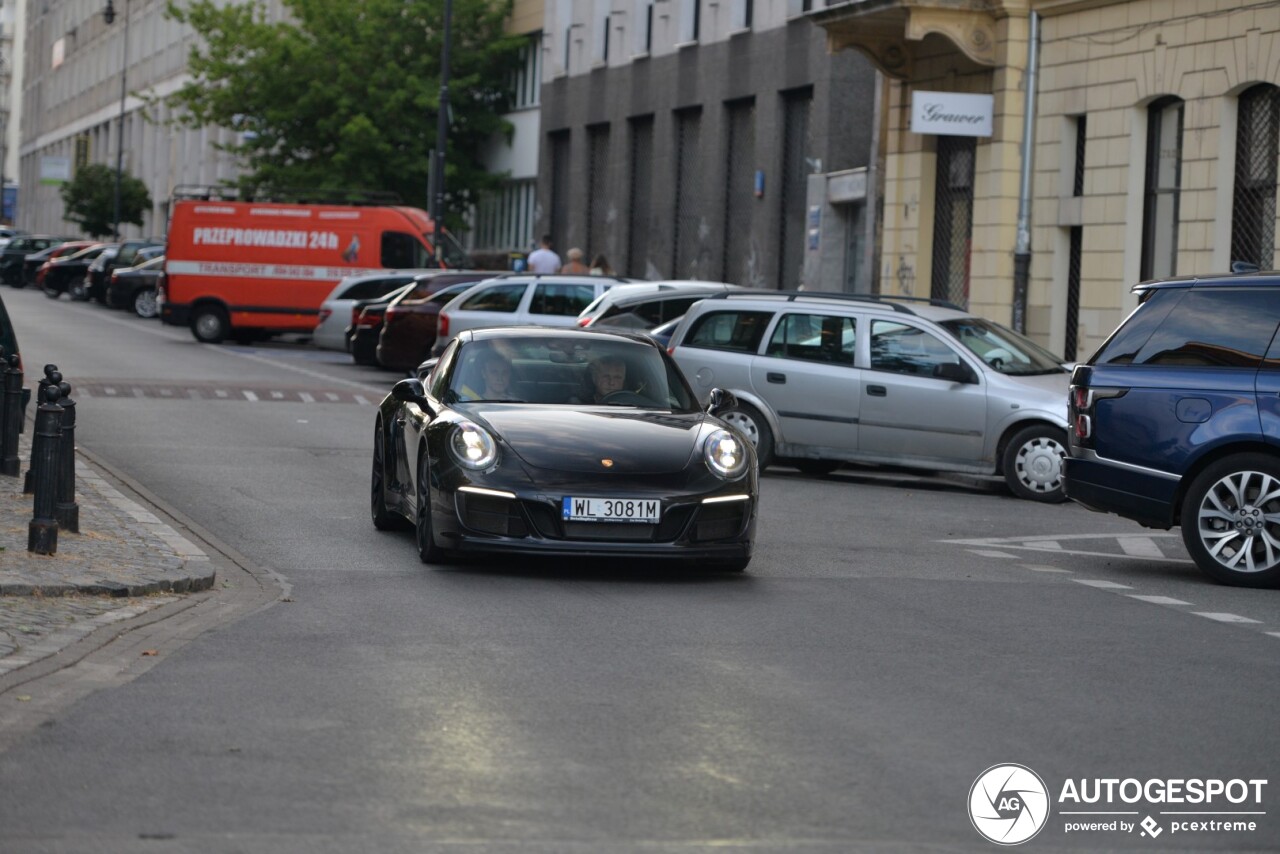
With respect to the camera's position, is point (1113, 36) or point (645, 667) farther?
point (1113, 36)

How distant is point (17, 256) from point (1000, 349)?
6224 centimetres

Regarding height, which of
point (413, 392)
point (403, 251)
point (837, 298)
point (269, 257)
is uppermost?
point (403, 251)

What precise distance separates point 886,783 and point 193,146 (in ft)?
274

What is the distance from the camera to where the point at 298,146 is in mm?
56344

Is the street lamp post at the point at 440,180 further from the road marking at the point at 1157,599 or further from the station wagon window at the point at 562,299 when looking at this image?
the road marking at the point at 1157,599

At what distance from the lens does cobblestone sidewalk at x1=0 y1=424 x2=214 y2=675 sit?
9.09m

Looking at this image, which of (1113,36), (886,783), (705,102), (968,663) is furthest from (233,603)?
(705,102)

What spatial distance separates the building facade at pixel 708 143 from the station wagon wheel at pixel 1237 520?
71.8 ft

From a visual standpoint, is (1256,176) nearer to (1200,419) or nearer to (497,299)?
(497,299)

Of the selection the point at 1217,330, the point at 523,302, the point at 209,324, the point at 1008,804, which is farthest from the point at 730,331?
the point at 209,324

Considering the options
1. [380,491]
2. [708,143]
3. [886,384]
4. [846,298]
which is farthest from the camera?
[708,143]

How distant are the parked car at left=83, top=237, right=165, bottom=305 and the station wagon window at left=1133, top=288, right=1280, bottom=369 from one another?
152 feet

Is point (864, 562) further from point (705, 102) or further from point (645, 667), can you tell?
point (705, 102)

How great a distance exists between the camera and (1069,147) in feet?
93.9
